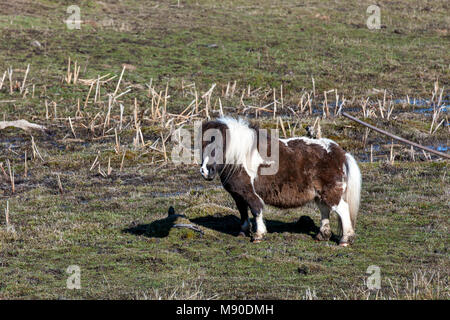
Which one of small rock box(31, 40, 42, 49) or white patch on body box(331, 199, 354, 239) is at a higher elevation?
small rock box(31, 40, 42, 49)

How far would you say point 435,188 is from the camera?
15.6 m

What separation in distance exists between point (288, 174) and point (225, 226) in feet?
6.94

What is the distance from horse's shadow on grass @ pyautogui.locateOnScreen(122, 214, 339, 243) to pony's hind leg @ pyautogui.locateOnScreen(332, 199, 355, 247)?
505 mm

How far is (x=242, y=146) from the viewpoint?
11344 millimetres

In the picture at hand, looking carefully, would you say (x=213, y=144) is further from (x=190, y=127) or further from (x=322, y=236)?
(x=190, y=127)

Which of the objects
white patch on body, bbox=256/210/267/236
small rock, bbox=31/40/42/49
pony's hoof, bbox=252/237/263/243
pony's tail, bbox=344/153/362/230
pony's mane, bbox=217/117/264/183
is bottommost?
pony's hoof, bbox=252/237/263/243

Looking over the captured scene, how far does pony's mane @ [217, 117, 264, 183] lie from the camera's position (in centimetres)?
1123

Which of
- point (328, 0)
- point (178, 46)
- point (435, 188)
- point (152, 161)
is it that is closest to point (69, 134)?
point (152, 161)

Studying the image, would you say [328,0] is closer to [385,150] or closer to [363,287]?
[385,150]

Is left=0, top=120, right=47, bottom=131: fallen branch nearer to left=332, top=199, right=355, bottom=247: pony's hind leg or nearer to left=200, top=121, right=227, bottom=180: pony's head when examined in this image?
left=200, top=121, right=227, bottom=180: pony's head

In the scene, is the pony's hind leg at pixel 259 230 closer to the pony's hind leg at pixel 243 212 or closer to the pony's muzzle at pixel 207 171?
the pony's hind leg at pixel 243 212

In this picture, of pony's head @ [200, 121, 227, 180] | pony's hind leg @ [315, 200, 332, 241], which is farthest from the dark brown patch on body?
pony's head @ [200, 121, 227, 180]

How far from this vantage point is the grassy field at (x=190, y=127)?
10.2 metres

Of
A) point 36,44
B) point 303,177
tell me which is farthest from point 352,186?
point 36,44
